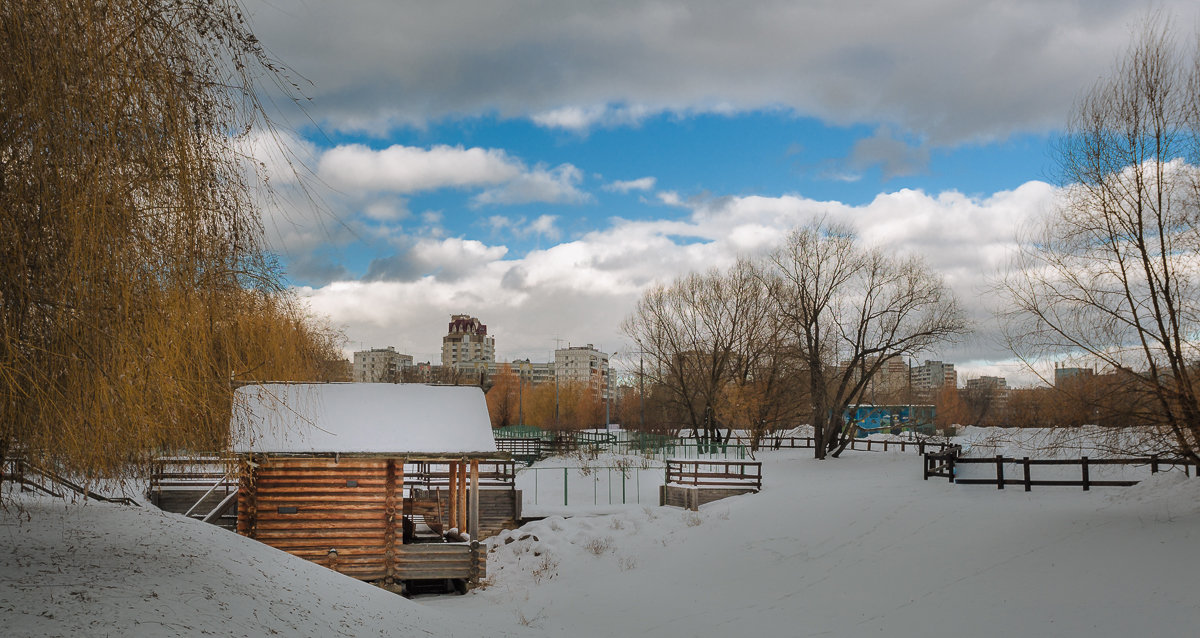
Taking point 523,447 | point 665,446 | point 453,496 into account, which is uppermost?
point 453,496

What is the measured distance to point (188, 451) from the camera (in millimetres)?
10508

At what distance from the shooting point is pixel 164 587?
8.46 m

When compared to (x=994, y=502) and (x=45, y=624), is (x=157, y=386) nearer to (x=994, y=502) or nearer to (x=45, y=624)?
(x=45, y=624)

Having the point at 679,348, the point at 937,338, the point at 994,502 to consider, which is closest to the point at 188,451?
the point at 994,502

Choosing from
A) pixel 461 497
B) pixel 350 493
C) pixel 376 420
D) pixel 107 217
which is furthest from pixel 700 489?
pixel 107 217

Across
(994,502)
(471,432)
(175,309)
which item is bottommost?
(994,502)

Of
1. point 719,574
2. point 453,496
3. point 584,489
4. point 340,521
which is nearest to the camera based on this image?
point 340,521

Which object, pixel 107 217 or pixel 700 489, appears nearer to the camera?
pixel 107 217

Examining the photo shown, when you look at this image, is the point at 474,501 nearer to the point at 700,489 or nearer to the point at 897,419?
the point at 700,489

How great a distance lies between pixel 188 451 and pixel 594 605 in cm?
890

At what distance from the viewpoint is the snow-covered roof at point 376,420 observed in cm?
1745

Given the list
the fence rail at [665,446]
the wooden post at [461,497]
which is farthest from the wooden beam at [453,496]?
the fence rail at [665,446]

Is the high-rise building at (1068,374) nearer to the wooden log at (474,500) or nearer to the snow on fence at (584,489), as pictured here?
the wooden log at (474,500)

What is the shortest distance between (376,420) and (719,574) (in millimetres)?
8653
